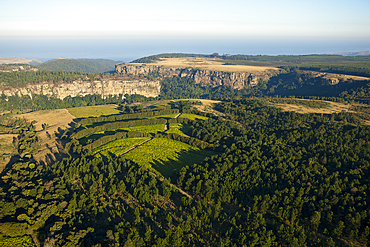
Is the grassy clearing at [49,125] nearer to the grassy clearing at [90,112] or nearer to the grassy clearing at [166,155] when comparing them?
the grassy clearing at [90,112]

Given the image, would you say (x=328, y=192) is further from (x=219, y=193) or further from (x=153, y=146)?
(x=153, y=146)

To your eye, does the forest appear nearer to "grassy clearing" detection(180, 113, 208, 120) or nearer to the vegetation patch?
the vegetation patch

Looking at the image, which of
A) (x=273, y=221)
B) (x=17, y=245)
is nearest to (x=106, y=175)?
(x=17, y=245)

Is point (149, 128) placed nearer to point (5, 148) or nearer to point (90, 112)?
point (90, 112)

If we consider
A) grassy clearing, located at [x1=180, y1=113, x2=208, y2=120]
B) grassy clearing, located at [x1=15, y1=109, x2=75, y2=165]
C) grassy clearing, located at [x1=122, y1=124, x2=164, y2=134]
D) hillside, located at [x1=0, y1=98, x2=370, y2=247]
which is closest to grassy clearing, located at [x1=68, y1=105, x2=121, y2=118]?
grassy clearing, located at [x1=15, y1=109, x2=75, y2=165]

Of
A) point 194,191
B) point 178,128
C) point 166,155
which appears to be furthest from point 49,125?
point 194,191
